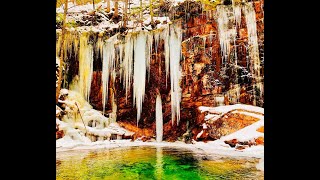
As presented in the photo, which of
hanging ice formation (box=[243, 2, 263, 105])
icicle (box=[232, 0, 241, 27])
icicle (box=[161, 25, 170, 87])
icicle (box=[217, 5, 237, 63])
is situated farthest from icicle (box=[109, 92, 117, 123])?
icicle (box=[232, 0, 241, 27])

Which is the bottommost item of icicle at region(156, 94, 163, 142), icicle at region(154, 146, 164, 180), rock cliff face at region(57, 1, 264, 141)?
icicle at region(154, 146, 164, 180)

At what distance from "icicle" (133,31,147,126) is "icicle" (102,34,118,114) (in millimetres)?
651

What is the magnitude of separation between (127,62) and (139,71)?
43 centimetres

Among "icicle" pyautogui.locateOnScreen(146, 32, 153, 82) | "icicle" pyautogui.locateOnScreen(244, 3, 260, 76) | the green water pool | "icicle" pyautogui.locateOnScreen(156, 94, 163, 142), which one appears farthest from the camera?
"icicle" pyautogui.locateOnScreen(146, 32, 153, 82)

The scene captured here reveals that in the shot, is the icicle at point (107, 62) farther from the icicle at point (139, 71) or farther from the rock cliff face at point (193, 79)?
the icicle at point (139, 71)

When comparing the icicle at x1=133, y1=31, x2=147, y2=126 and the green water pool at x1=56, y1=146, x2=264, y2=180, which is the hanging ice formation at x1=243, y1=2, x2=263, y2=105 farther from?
the icicle at x1=133, y1=31, x2=147, y2=126

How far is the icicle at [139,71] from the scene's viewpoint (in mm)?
7898

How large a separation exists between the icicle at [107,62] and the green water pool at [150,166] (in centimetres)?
208

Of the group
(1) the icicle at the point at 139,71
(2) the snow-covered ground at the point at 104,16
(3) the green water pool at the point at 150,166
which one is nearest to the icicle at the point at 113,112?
(1) the icicle at the point at 139,71

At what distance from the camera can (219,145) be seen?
21.9 feet

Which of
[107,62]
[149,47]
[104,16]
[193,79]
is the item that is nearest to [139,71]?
[149,47]

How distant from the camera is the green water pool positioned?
4.81 metres
